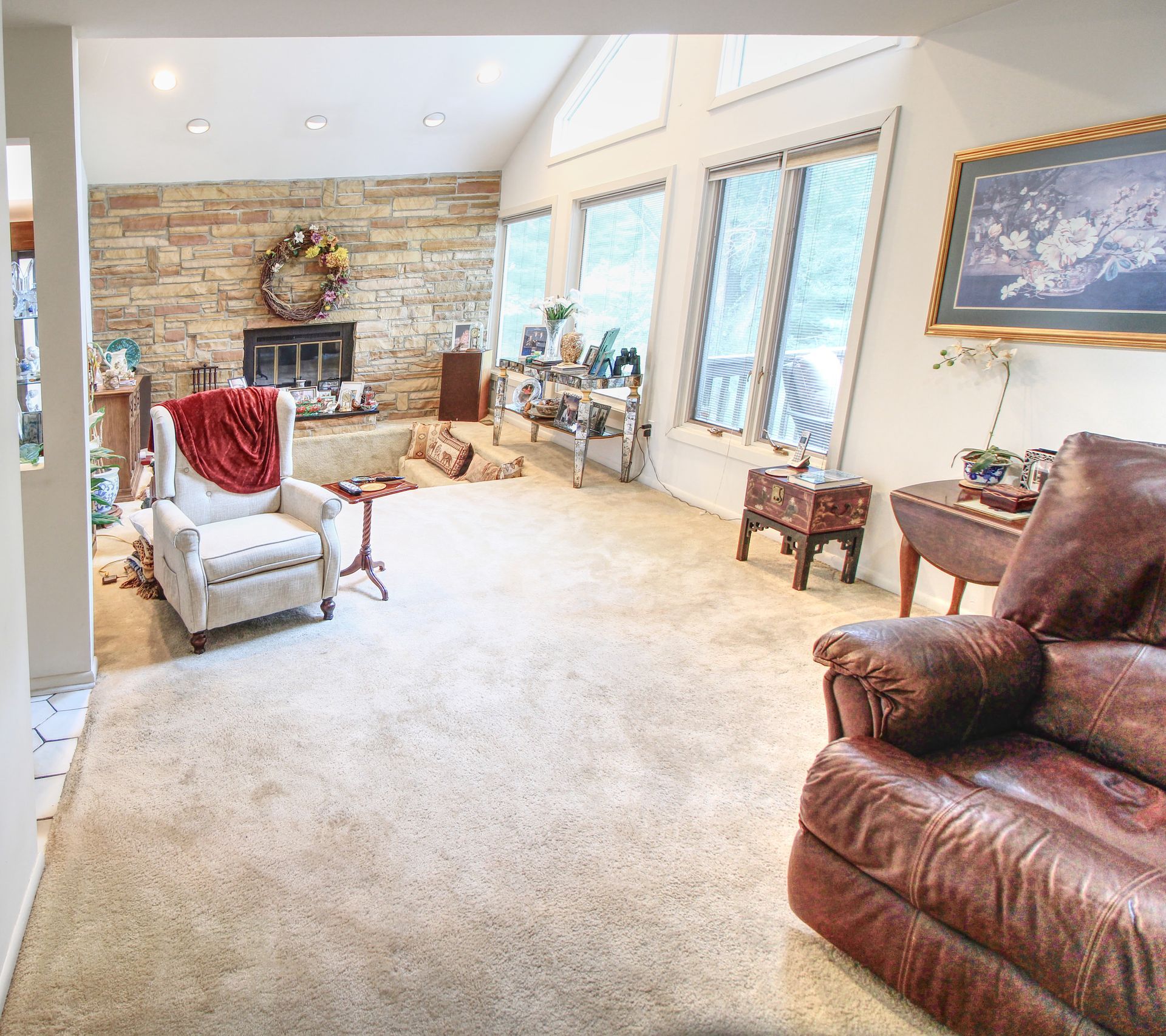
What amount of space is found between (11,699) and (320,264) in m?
5.10

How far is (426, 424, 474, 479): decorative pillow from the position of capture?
6.02 m

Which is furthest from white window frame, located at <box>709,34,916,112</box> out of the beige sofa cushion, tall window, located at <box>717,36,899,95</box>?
the beige sofa cushion

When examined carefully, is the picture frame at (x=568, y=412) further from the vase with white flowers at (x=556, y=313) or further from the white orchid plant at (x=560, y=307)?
the white orchid plant at (x=560, y=307)

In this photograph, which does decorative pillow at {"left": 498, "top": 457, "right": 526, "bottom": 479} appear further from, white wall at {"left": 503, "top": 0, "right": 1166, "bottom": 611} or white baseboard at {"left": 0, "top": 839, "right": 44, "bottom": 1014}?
white baseboard at {"left": 0, "top": 839, "right": 44, "bottom": 1014}

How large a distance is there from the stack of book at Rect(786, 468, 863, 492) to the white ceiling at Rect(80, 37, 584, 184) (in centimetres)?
328

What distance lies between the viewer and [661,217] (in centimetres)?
508

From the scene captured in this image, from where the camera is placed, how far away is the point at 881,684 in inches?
64.4

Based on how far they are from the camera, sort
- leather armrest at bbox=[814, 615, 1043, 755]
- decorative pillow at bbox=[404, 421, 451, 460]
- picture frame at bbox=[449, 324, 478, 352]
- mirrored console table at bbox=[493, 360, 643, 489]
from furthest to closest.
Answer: picture frame at bbox=[449, 324, 478, 352]
decorative pillow at bbox=[404, 421, 451, 460]
mirrored console table at bbox=[493, 360, 643, 489]
leather armrest at bbox=[814, 615, 1043, 755]

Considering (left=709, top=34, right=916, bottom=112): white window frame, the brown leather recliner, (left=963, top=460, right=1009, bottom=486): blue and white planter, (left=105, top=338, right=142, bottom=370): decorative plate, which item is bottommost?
the brown leather recliner

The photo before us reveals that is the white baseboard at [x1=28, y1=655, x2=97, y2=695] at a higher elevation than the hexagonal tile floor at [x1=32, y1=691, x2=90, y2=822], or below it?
higher

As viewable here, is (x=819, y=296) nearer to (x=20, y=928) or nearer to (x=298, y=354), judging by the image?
(x=20, y=928)

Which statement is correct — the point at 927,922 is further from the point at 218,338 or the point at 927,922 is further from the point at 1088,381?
the point at 218,338

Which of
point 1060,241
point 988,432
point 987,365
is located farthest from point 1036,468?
point 1060,241

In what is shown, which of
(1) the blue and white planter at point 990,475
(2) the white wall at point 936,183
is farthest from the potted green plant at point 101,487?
(1) the blue and white planter at point 990,475
